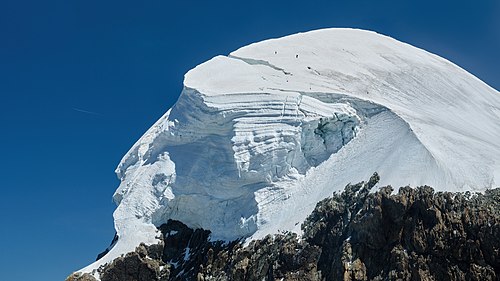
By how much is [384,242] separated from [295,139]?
43.1ft

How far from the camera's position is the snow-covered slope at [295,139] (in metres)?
40.8

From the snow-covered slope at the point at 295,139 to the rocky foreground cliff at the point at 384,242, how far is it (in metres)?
1.72

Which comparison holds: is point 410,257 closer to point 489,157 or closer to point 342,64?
point 489,157

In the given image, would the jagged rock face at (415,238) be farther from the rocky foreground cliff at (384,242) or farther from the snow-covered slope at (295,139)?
the snow-covered slope at (295,139)

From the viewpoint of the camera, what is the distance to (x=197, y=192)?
4762cm

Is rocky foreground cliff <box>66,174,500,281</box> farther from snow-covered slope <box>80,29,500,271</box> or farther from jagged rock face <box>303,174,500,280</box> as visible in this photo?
snow-covered slope <box>80,29,500,271</box>

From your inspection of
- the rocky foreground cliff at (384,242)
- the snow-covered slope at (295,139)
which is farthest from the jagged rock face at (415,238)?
the snow-covered slope at (295,139)

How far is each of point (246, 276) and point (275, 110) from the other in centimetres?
1333

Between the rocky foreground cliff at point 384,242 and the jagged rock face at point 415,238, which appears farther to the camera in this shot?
the rocky foreground cliff at point 384,242

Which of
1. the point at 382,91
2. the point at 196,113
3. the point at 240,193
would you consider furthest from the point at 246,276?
the point at 382,91

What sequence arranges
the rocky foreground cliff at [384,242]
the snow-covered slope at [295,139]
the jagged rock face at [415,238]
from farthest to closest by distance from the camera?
the snow-covered slope at [295,139], the rocky foreground cliff at [384,242], the jagged rock face at [415,238]

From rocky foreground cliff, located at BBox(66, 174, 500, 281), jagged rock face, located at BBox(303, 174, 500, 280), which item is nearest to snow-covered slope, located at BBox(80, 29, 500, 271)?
rocky foreground cliff, located at BBox(66, 174, 500, 281)

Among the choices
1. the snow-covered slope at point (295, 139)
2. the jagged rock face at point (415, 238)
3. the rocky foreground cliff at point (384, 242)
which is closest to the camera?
the jagged rock face at point (415, 238)

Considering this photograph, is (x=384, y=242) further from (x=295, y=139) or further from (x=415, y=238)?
(x=295, y=139)
